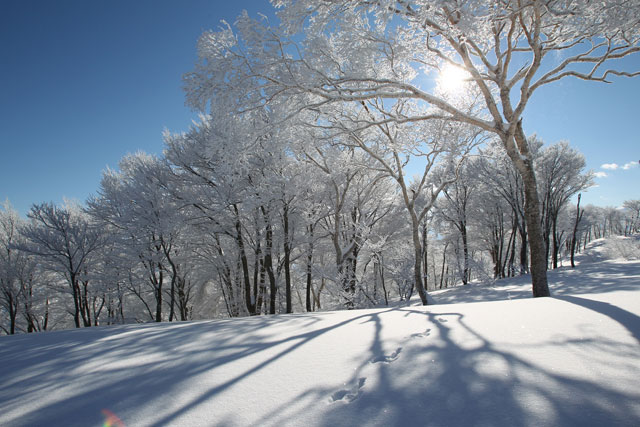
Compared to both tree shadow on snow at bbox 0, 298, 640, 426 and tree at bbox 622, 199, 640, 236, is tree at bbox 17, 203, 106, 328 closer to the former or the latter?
tree shadow on snow at bbox 0, 298, 640, 426

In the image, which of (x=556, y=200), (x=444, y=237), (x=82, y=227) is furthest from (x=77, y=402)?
(x=444, y=237)

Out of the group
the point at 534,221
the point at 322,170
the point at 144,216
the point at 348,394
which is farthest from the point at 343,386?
the point at 144,216

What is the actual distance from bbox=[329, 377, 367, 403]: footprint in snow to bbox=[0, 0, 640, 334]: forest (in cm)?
386

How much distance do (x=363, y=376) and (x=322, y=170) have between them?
10.0 meters

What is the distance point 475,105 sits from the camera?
8.69 meters

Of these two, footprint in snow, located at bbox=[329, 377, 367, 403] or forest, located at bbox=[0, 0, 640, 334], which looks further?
forest, located at bbox=[0, 0, 640, 334]

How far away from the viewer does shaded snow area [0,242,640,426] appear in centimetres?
125

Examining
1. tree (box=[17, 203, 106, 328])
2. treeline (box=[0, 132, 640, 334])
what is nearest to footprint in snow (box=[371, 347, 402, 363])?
treeline (box=[0, 132, 640, 334])

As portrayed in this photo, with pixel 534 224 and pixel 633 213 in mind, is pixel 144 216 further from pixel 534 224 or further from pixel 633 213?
pixel 633 213

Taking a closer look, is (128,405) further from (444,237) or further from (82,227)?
(444,237)

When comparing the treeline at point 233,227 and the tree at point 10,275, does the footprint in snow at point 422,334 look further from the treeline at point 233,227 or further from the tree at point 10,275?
the tree at point 10,275

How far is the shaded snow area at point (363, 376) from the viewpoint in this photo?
1.25 m

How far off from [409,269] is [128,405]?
1103 centimetres

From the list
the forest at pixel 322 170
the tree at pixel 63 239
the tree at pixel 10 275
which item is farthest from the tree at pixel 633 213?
the tree at pixel 10 275
